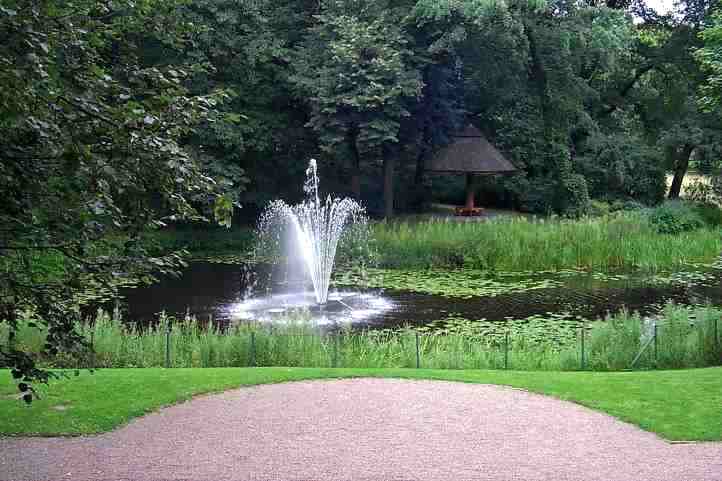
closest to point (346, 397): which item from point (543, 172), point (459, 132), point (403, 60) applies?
point (403, 60)

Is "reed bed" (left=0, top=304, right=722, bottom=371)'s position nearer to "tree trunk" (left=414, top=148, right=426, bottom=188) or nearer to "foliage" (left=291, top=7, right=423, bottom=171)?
"foliage" (left=291, top=7, right=423, bottom=171)

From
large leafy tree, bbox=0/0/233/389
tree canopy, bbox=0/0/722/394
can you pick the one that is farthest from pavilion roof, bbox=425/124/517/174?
large leafy tree, bbox=0/0/233/389

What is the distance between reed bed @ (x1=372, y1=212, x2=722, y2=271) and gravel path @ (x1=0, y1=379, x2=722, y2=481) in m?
13.2

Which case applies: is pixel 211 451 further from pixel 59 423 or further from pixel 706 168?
pixel 706 168

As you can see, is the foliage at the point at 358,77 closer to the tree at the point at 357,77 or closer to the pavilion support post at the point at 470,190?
the tree at the point at 357,77

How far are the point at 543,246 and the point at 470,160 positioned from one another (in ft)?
21.3

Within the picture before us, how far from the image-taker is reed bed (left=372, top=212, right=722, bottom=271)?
2270 cm

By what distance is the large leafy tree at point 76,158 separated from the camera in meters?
5.38

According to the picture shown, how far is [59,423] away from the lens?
8617 millimetres

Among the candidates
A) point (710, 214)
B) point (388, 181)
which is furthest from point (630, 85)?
point (388, 181)

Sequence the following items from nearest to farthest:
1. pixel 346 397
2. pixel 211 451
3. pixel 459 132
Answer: pixel 211 451
pixel 346 397
pixel 459 132

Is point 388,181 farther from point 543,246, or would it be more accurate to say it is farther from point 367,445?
point 367,445

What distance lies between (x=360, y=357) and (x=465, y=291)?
688 centimetres

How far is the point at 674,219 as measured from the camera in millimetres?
25641
